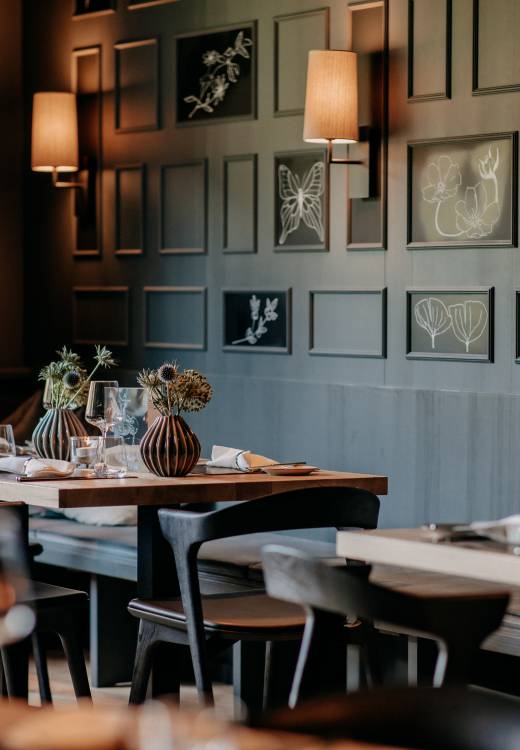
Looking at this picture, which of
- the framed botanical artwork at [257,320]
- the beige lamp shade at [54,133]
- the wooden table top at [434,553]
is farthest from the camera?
the beige lamp shade at [54,133]

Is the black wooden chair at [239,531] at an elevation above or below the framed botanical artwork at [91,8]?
below

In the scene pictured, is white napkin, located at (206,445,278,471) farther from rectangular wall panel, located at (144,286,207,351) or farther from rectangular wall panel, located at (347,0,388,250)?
rectangular wall panel, located at (144,286,207,351)

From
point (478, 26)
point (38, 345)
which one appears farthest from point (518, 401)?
point (38, 345)

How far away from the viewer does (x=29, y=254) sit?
21.8 feet

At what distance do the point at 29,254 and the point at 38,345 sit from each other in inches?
18.2

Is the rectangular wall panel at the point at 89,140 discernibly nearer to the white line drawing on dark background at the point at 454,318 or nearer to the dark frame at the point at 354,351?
the dark frame at the point at 354,351

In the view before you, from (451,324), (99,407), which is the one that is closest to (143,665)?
(99,407)

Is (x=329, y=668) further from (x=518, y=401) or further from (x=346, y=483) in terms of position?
(x=518, y=401)

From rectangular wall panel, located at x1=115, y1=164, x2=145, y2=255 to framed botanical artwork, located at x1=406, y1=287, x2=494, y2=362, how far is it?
1665mm

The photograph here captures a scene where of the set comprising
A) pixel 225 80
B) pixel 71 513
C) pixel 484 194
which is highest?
pixel 225 80

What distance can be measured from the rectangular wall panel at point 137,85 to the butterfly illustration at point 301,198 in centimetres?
88

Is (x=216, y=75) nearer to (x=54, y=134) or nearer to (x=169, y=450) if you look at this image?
(x=54, y=134)

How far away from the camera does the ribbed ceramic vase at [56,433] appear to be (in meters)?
4.01

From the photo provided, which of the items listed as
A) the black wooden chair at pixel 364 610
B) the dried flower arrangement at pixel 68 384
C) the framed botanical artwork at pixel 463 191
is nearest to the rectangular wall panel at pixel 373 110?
the framed botanical artwork at pixel 463 191
